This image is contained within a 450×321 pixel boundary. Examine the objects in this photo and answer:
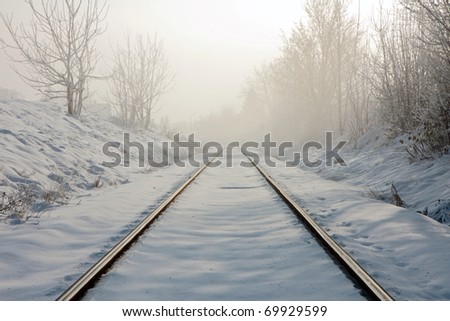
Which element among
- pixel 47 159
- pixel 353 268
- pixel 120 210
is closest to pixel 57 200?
pixel 120 210

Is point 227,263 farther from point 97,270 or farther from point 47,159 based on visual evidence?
point 47,159

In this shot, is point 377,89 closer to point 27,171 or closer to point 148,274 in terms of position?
point 27,171

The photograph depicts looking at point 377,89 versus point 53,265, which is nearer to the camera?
point 53,265

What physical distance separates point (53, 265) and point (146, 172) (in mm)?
10829

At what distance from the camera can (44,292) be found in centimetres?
350

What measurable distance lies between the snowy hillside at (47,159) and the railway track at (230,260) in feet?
9.78

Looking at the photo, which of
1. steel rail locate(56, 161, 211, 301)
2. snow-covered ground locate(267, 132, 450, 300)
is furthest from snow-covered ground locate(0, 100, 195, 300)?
snow-covered ground locate(267, 132, 450, 300)

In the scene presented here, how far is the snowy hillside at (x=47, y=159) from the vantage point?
7.90m

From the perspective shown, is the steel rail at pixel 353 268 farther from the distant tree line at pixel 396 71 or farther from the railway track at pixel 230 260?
the distant tree line at pixel 396 71

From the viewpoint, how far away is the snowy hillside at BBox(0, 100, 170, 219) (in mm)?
7898

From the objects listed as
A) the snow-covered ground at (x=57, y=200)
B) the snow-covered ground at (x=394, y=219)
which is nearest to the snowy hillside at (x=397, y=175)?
the snow-covered ground at (x=394, y=219)

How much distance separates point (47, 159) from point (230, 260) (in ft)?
25.2

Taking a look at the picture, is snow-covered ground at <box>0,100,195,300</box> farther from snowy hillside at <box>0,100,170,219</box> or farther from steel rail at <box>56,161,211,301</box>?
steel rail at <box>56,161,211,301</box>
